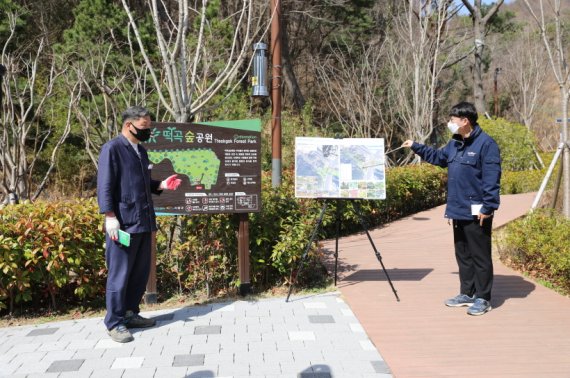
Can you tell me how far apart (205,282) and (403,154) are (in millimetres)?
16195

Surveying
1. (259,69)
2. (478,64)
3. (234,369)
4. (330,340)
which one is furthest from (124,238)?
(478,64)

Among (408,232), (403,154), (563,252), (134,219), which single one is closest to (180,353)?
(134,219)

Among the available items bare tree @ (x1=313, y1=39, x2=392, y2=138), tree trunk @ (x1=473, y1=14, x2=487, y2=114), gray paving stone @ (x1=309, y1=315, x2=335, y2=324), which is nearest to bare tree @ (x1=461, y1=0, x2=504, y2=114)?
tree trunk @ (x1=473, y1=14, x2=487, y2=114)

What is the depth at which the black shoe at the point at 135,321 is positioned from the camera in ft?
15.5

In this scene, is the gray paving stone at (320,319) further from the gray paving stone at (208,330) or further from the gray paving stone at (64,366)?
the gray paving stone at (64,366)

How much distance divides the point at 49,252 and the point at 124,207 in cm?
113

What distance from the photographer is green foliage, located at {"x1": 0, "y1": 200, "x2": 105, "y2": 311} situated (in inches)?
195

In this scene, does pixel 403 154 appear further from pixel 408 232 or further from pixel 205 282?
pixel 205 282

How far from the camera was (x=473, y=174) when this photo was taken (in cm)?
501

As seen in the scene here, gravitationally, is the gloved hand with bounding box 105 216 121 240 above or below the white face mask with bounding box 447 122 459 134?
below

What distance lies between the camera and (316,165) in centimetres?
555

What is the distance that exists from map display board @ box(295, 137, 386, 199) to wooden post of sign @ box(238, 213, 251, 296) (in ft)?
2.14

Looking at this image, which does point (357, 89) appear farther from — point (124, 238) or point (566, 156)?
point (124, 238)

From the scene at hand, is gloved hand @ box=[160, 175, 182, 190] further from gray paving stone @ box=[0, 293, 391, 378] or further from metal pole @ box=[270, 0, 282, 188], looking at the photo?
metal pole @ box=[270, 0, 282, 188]
